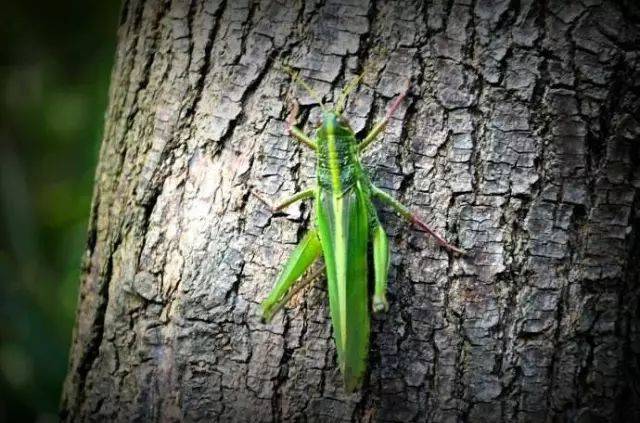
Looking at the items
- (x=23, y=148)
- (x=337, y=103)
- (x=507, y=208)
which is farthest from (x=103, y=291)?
(x=23, y=148)

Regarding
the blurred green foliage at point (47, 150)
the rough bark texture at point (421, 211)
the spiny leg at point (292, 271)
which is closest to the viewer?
the rough bark texture at point (421, 211)

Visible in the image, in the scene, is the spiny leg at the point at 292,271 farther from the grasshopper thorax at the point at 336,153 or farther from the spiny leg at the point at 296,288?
the grasshopper thorax at the point at 336,153

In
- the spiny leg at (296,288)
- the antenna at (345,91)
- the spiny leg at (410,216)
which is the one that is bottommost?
the spiny leg at (296,288)

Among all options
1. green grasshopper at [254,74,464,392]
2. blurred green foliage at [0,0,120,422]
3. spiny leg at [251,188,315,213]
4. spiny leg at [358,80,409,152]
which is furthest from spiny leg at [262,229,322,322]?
blurred green foliage at [0,0,120,422]

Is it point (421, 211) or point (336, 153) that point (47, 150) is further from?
point (421, 211)

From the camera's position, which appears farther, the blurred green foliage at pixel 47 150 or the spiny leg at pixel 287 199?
the blurred green foliage at pixel 47 150

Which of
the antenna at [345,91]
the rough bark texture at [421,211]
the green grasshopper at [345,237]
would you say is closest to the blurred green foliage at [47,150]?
the rough bark texture at [421,211]

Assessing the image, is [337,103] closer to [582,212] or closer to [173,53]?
[173,53]
